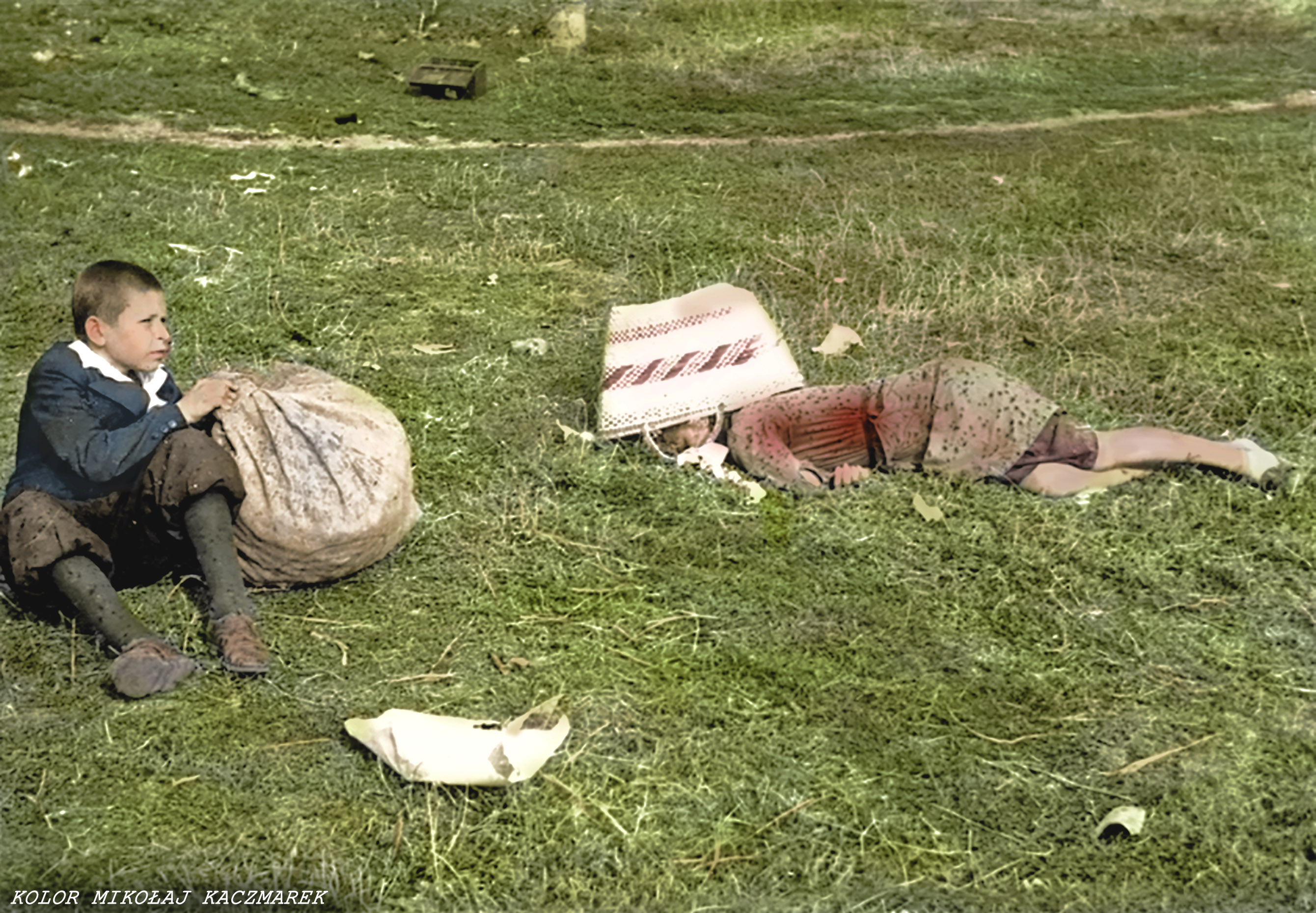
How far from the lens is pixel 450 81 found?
28.9ft

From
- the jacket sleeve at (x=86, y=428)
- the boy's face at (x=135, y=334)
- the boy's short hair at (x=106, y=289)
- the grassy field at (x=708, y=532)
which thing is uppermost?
the boy's short hair at (x=106, y=289)

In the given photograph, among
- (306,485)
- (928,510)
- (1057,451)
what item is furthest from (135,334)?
(1057,451)

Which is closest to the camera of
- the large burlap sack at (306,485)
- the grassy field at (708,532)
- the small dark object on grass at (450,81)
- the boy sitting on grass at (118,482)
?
the grassy field at (708,532)

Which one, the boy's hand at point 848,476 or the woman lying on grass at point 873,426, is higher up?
the woman lying on grass at point 873,426

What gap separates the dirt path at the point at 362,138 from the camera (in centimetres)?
808

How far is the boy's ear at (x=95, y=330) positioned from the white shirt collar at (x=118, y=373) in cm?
2

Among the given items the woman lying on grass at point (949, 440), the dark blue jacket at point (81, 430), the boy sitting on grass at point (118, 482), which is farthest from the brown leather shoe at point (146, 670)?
the woman lying on grass at point (949, 440)

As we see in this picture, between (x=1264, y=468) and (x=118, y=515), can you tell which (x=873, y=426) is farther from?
(x=118, y=515)

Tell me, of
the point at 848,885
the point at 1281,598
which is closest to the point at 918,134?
the point at 1281,598

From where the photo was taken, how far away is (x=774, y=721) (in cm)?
368

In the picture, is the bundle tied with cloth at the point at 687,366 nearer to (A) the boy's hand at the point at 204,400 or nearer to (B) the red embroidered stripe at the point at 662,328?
(B) the red embroidered stripe at the point at 662,328

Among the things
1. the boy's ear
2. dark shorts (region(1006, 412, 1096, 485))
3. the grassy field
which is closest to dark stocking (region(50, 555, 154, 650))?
the grassy field

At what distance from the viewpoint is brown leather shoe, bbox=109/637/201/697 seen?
3721 millimetres

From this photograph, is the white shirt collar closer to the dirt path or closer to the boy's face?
the boy's face
